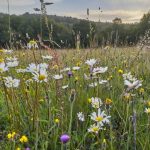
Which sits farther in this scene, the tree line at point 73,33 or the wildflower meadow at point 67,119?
the tree line at point 73,33

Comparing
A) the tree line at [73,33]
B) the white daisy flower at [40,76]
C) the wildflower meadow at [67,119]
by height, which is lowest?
the wildflower meadow at [67,119]

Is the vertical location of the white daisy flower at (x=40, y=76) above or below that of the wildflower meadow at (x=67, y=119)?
above

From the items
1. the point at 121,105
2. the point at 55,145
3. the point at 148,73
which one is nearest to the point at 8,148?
the point at 55,145

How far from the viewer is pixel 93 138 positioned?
7.06ft

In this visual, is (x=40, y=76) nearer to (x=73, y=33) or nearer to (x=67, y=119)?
(x=67, y=119)

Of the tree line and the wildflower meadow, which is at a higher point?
the tree line

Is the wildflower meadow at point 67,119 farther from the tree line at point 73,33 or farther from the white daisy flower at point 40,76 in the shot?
the tree line at point 73,33

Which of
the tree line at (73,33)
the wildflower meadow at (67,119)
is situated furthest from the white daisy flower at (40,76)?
the tree line at (73,33)

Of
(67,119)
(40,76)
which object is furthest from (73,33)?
(40,76)

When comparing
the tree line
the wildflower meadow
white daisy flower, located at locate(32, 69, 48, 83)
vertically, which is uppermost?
the tree line

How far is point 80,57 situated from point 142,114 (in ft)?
7.62

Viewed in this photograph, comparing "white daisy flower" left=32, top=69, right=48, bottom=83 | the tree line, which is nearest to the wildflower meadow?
"white daisy flower" left=32, top=69, right=48, bottom=83

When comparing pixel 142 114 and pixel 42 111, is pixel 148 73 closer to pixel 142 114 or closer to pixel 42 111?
pixel 142 114

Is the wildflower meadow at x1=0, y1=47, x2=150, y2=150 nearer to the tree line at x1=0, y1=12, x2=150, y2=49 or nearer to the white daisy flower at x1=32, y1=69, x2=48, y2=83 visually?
the white daisy flower at x1=32, y1=69, x2=48, y2=83
